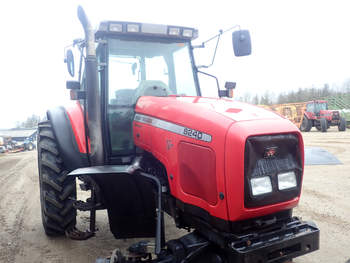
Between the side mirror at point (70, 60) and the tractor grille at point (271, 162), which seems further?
the side mirror at point (70, 60)

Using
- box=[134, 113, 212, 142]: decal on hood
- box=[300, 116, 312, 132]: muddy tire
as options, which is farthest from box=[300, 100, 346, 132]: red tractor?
box=[134, 113, 212, 142]: decal on hood

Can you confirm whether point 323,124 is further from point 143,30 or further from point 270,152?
point 270,152

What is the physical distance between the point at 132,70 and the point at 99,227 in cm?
214

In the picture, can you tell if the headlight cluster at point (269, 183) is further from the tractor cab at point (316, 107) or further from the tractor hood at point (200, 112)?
the tractor cab at point (316, 107)

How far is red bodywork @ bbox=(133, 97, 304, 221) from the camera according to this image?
1.97 meters

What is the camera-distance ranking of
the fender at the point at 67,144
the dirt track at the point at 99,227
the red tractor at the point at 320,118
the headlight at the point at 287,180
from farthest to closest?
the red tractor at the point at 320,118, the fender at the point at 67,144, the dirt track at the point at 99,227, the headlight at the point at 287,180

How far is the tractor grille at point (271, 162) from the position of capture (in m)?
1.98

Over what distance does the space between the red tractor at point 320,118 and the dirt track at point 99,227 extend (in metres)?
13.8

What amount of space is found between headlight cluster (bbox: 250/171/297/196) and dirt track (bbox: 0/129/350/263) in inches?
49.4

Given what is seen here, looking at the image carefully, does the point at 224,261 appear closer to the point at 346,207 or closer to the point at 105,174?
the point at 105,174

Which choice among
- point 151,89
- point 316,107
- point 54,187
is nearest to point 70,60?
point 151,89

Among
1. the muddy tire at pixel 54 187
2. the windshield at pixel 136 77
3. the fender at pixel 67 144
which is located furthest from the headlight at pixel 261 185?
the muddy tire at pixel 54 187

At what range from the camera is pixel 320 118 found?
19.4m

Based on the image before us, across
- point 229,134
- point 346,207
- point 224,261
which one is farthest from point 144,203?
point 346,207
